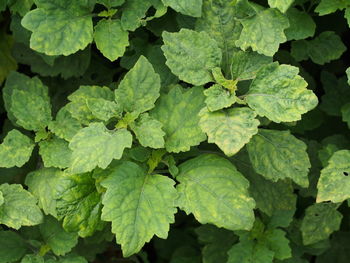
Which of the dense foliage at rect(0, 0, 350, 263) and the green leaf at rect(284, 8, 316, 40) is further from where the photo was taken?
the green leaf at rect(284, 8, 316, 40)

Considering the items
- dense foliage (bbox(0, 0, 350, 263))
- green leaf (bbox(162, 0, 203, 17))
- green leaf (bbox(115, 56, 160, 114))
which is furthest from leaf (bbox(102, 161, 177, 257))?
green leaf (bbox(162, 0, 203, 17))

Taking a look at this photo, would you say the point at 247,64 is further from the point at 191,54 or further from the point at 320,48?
the point at 320,48

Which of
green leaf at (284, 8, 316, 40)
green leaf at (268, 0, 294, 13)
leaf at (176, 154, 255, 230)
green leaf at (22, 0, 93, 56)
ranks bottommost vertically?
leaf at (176, 154, 255, 230)

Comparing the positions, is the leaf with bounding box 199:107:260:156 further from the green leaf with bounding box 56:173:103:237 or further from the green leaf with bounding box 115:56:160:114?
the green leaf with bounding box 56:173:103:237

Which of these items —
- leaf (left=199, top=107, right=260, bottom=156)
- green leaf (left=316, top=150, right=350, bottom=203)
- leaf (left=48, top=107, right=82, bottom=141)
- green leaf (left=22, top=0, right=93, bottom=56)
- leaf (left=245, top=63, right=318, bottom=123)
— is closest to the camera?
leaf (left=199, top=107, right=260, bottom=156)

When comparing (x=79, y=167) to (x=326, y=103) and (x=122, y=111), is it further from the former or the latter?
(x=326, y=103)

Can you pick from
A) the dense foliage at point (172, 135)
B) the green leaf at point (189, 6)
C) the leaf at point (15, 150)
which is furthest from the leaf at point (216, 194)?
the leaf at point (15, 150)
